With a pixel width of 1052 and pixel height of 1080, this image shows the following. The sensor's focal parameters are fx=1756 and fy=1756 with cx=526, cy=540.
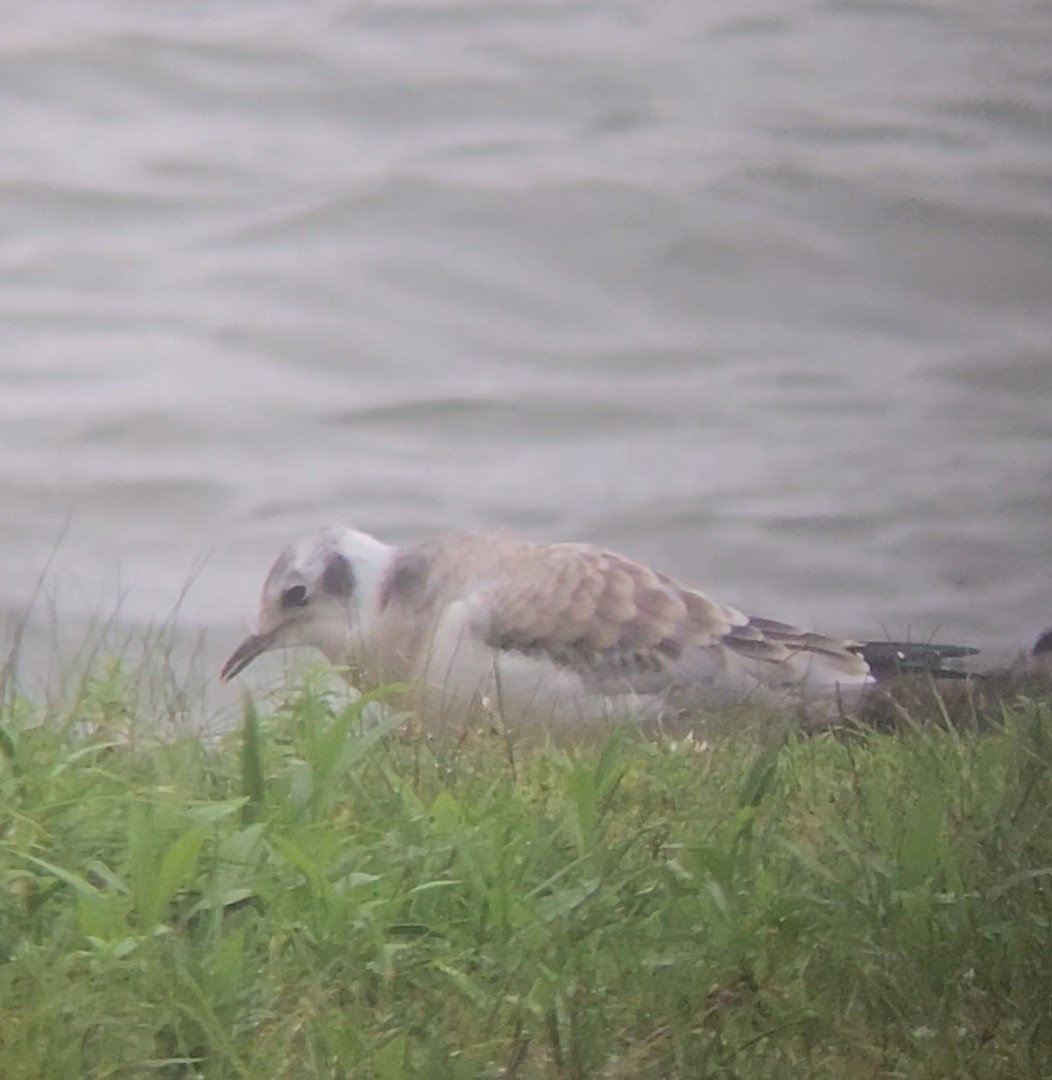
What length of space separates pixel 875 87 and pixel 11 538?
1566 mm

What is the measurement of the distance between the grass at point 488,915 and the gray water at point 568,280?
1.45 ft

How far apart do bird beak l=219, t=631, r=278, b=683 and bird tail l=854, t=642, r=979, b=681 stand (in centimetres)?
93

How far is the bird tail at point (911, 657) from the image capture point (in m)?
2.80

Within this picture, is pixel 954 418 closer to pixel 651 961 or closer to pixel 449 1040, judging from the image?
pixel 651 961

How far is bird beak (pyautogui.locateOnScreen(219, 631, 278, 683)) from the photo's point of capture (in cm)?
273

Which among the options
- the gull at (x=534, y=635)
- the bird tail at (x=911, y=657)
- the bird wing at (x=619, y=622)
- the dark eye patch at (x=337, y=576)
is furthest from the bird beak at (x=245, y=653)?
the bird tail at (x=911, y=657)

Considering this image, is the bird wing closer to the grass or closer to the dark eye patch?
the dark eye patch

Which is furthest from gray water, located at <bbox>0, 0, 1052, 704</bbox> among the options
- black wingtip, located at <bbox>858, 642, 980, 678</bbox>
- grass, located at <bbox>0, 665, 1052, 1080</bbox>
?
grass, located at <bbox>0, 665, 1052, 1080</bbox>

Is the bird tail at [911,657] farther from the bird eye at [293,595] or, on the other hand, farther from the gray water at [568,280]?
the bird eye at [293,595]

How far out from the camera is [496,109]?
286 centimetres

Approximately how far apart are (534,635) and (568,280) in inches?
23.0

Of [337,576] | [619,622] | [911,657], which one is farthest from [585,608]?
[911,657]

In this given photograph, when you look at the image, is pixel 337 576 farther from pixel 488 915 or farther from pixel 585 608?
pixel 488 915

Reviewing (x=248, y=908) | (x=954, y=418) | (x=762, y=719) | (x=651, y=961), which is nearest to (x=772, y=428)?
(x=954, y=418)
